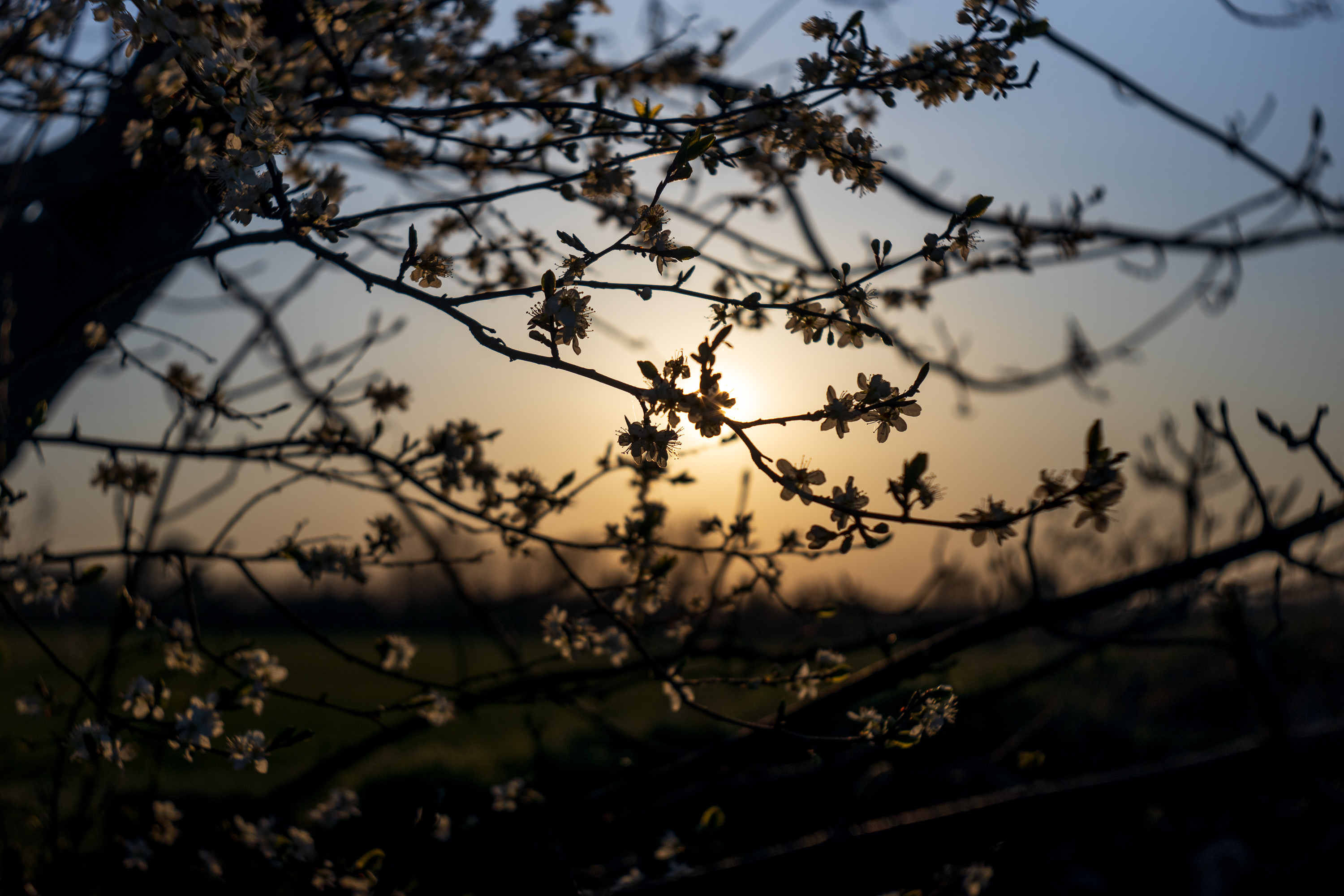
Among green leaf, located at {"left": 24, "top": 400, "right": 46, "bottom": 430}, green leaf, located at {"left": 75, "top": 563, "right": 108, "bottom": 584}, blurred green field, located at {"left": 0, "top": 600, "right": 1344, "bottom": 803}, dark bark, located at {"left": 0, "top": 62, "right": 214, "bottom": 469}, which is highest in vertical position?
dark bark, located at {"left": 0, "top": 62, "right": 214, "bottom": 469}

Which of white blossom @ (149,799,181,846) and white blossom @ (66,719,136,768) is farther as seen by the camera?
white blossom @ (149,799,181,846)

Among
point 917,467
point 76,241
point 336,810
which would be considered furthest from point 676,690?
point 76,241

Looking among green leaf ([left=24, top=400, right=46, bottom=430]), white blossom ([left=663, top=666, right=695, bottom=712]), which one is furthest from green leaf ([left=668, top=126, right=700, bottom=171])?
green leaf ([left=24, top=400, right=46, bottom=430])

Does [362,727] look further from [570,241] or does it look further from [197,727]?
[570,241]

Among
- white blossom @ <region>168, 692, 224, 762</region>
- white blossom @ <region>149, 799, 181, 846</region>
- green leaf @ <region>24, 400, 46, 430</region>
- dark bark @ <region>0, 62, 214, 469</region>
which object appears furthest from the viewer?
white blossom @ <region>149, 799, 181, 846</region>

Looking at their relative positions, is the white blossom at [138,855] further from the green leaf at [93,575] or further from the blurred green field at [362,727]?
the green leaf at [93,575]

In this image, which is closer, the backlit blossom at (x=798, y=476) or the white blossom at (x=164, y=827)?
the backlit blossom at (x=798, y=476)

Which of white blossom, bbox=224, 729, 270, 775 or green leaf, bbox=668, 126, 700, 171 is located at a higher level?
green leaf, bbox=668, 126, 700, 171

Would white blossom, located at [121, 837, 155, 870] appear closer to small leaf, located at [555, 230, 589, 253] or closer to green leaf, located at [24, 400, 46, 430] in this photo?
green leaf, located at [24, 400, 46, 430]

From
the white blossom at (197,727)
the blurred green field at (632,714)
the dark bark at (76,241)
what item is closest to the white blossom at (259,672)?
the blurred green field at (632,714)

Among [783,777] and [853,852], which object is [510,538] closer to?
[853,852]

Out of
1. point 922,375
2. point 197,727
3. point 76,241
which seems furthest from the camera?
point 76,241

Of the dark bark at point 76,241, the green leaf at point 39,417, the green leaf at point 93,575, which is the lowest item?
the green leaf at point 93,575

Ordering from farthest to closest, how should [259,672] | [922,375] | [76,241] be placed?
[76,241] → [259,672] → [922,375]
